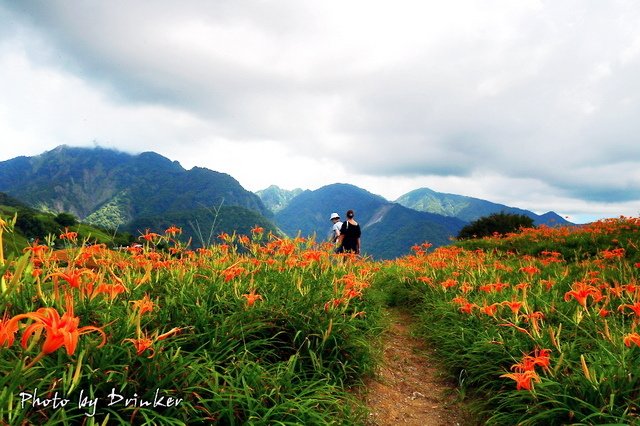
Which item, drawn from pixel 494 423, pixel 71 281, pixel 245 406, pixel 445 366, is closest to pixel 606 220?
pixel 445 366

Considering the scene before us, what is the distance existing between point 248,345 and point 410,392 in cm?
203

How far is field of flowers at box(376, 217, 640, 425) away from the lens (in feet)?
8.02

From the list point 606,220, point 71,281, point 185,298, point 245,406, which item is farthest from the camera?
point 606,220

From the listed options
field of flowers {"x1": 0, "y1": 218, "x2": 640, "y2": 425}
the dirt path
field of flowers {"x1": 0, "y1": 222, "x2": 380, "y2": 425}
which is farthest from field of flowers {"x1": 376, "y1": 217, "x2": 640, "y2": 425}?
field of flowers {"x1": 0, "y1": 222, "x2": 380, "y2": 425}

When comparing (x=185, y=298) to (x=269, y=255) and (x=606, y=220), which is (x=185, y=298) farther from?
(x=606, y=220)

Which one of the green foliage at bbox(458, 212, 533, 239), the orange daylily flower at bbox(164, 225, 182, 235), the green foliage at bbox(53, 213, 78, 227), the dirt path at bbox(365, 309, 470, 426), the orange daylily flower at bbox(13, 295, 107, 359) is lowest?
the green foliage at bbox(53, 213, 78, 227)

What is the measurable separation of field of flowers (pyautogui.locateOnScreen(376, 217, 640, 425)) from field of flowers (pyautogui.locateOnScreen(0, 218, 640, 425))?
22 millimetres

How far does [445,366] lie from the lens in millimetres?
4340

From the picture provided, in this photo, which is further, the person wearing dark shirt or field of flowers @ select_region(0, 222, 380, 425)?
the person wearing dark shirt

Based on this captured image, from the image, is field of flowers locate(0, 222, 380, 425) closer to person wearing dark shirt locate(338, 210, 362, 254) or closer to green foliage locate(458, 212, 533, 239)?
person wearing dark shirt locate(338, 210, 362, 254)

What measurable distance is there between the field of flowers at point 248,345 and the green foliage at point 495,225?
58.0 feet

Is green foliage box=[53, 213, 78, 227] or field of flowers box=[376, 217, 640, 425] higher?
field of flowers box=[376, 217, 640, 425]

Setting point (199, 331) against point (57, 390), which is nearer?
point (57, 390)

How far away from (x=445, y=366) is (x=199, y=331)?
307 centimetres
